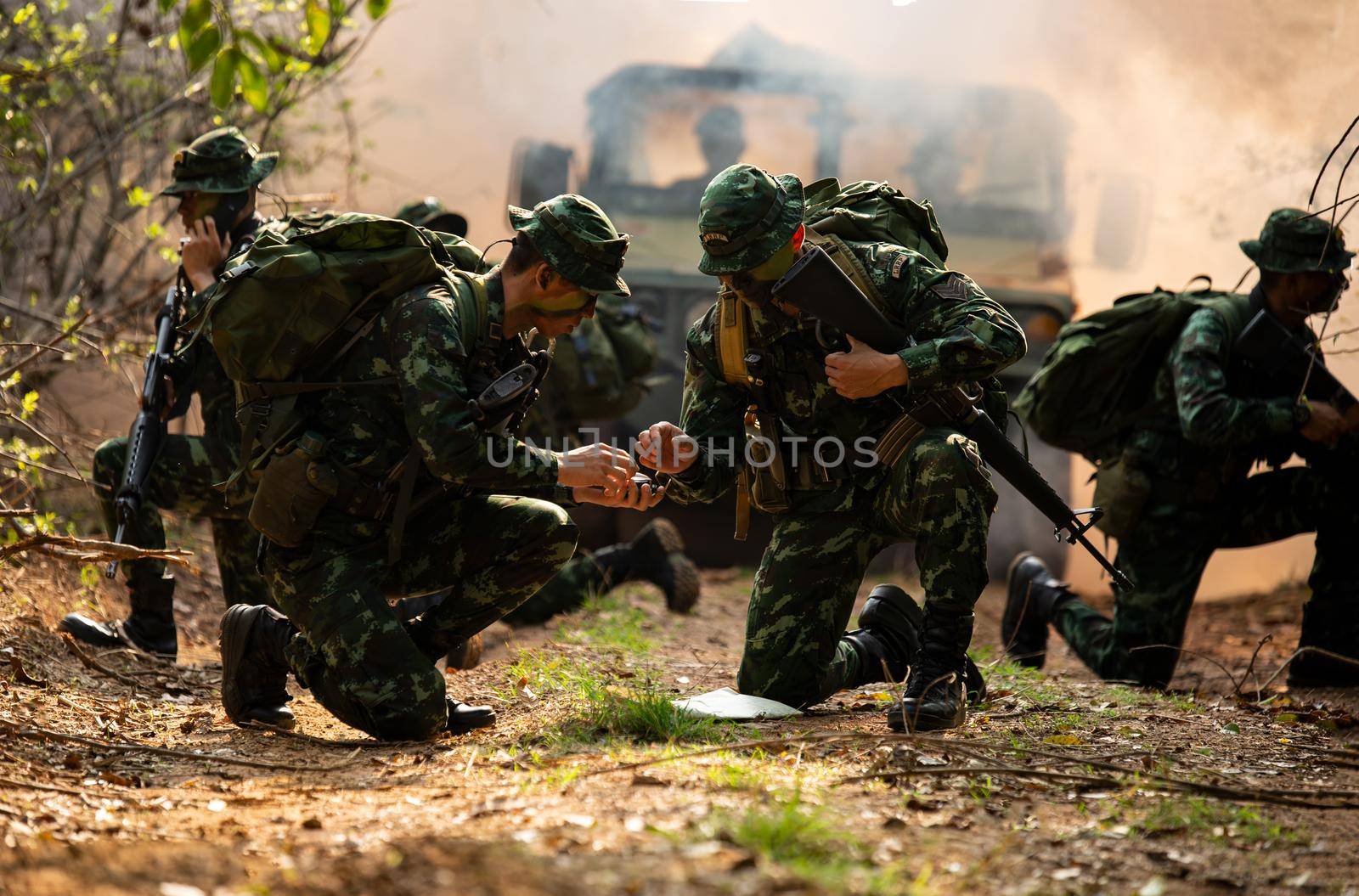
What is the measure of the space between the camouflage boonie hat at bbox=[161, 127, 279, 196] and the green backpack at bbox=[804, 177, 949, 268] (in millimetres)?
1987

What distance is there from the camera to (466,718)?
3.49 metres

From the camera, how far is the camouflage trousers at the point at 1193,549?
471cm

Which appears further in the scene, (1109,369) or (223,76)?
(1109,369)

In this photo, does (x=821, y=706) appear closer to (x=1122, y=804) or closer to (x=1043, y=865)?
(x=1122, y=804)

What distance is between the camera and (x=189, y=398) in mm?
4680

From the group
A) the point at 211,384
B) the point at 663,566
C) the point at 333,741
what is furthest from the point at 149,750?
the point at 663,566

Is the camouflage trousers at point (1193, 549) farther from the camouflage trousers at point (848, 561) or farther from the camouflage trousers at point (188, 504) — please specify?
the camouflage trousers at point (188, 504)

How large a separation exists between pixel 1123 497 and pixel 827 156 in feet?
11.3

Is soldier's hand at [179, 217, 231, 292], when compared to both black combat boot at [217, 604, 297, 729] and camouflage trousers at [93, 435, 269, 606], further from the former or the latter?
black combat boot at [217, 604, 297, 729]

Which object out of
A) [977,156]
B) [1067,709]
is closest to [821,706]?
[1067,709]

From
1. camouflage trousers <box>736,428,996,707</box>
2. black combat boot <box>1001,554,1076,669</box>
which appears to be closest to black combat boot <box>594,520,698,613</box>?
black combat boot <box>1001,554,1076,669</box>

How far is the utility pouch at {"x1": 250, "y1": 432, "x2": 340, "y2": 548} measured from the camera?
11.0 feet

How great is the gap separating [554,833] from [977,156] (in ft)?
20.6

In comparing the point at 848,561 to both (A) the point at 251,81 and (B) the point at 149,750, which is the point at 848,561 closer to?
(B) the point at 149,750
